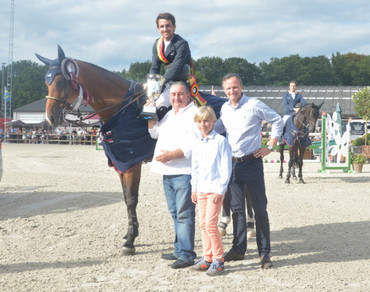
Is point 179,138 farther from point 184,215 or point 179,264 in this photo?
point 179,264

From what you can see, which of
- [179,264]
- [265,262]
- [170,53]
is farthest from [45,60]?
[265,262]

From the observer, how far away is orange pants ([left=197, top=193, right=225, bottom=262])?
13.7 feet

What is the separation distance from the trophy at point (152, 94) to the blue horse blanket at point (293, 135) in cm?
809

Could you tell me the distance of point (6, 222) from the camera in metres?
6.80

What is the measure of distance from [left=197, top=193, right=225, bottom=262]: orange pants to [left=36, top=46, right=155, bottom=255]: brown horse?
1155 mm

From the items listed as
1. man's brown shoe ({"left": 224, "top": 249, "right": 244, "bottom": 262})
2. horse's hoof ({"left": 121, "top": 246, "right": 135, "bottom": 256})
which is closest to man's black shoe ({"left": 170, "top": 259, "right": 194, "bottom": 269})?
man's brown shoe ({"left": 224, "top": 249, "right": 244, "bottom": 262})

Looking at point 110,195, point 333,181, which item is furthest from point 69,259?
point 333,181

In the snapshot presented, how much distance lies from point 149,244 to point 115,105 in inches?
Answer: 74.6

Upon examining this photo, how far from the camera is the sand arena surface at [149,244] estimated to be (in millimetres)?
4055

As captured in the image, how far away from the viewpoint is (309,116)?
40.2 feet

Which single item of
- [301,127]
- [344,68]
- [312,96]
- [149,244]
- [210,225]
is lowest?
[149,244]

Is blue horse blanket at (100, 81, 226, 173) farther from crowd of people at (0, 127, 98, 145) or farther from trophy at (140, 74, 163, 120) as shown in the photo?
crowd of people at (0, 127, 98, 145)

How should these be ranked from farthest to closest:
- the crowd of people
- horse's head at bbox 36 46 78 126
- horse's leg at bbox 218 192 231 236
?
the crowd of people
horse's leg at bbox 218 192 231 236
horse's head at bbox 36 46 78 126

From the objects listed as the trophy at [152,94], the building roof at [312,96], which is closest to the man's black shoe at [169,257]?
the trophy at [152,94]
